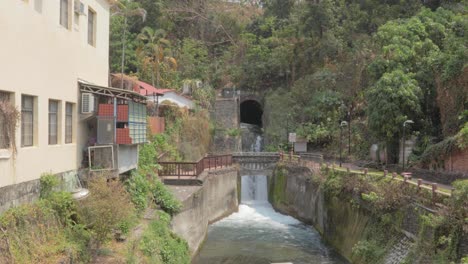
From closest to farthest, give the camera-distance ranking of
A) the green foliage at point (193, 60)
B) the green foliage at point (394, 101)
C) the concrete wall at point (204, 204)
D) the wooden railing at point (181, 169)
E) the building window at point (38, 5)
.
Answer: the building window at point (38, 5), the concrete wall at point (204, 204), the wooden railing at point (181, 169), the green foliage at point (394, 101), the green foliage at point (193, 60)

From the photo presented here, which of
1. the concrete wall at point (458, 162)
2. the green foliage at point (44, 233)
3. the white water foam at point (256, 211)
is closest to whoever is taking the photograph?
the green foliage at point (44, 233)

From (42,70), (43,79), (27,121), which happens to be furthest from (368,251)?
(42,70)

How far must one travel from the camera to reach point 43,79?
13.5 meters

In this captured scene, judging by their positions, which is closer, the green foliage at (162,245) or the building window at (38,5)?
the building window at (38,5)

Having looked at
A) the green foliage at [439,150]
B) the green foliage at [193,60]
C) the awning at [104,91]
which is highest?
the green foliage at [193,60]

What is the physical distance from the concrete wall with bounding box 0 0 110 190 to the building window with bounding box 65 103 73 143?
16 cm

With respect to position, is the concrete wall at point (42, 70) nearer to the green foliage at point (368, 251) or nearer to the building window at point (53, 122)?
the building window at point (53, 122)

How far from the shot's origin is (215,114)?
1847 inches

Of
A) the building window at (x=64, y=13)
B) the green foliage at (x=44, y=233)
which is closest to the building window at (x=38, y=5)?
the building window at (x=64, y=13)

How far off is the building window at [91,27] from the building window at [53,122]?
4277mm

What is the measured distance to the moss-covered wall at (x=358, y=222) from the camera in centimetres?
1502

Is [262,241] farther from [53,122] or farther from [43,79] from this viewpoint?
[43,79]

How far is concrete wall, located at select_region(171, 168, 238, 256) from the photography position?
2117cm

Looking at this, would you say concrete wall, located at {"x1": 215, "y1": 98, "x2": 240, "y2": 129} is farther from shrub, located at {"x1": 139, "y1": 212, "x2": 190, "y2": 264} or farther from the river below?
shrub, located at {"x1": 139, "y1": 212, "x2": 190, "y2": 264}
